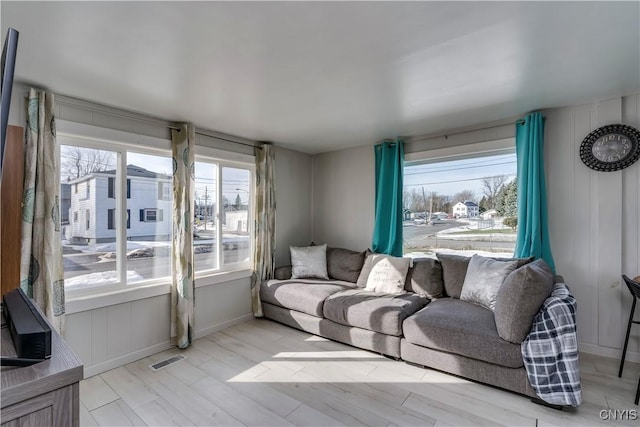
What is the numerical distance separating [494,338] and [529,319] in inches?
11.1

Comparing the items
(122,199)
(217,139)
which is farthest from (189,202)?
(217,139)

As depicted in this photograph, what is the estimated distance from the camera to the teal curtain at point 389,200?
379 cm

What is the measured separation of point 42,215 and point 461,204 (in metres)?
4.04

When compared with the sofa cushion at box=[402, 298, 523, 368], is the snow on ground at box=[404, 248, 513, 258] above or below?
above

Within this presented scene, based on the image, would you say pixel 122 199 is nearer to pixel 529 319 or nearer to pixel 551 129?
pixel 529 319

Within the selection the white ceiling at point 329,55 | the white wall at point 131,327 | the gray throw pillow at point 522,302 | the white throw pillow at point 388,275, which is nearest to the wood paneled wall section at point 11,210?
the white ceiling at point 329,55

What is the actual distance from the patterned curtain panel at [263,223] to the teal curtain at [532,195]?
288cm

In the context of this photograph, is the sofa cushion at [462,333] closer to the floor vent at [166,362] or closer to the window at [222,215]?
the floor vent at [166,362]

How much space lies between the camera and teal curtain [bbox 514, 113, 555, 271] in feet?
9.25

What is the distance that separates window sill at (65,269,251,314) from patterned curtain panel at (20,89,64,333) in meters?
0.13

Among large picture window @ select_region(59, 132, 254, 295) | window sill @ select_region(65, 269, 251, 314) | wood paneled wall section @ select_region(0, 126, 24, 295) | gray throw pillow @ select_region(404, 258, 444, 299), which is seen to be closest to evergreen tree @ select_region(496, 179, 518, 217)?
gray throw pillow @ select_region(404, 258, 444, 299)

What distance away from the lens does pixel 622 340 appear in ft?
8.57

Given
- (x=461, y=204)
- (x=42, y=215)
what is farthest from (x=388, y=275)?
(x=42, y=215)

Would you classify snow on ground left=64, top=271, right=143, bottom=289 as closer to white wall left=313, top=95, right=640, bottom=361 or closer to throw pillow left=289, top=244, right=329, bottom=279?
throw pillow left=289, top=244, right=329, bottom=279
